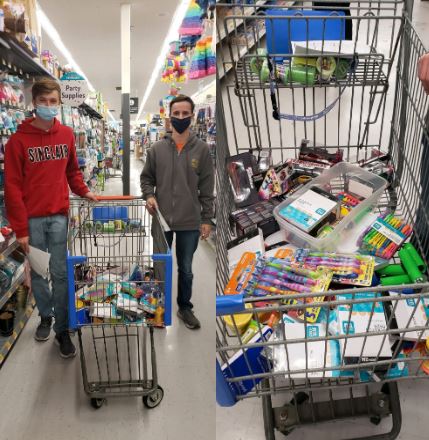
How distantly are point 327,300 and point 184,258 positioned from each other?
166 centimetres

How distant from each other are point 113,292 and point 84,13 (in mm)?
6241

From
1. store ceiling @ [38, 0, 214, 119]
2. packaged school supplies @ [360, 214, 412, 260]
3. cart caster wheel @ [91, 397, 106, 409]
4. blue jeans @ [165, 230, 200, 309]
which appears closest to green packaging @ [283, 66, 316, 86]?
packaged school supplies @ [360, 214, 412, 260]

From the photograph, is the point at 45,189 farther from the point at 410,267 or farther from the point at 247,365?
the point at 410,267

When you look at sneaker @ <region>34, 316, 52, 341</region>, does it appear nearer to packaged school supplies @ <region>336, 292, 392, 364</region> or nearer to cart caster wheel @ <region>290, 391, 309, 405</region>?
cart caster wheel @ <region>290, 391, 309, 405</region>

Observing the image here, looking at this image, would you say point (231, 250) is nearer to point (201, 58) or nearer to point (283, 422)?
point (283, 422)

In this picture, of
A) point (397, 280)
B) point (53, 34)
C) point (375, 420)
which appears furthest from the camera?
point (53, 34)

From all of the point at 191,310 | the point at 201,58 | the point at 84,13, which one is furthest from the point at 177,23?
the point at 191,310

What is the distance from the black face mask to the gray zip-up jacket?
3.7 inches

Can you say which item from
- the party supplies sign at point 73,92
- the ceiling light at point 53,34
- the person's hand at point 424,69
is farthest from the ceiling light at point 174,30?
the person's hand at point 424,69

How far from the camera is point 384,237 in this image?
145cm

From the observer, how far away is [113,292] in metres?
1.78

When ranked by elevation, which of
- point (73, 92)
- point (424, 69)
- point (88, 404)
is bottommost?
point (88, 404)

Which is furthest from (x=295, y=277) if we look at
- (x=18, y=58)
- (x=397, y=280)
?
(x=18, y=58)

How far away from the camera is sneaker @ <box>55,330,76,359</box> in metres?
2.40
